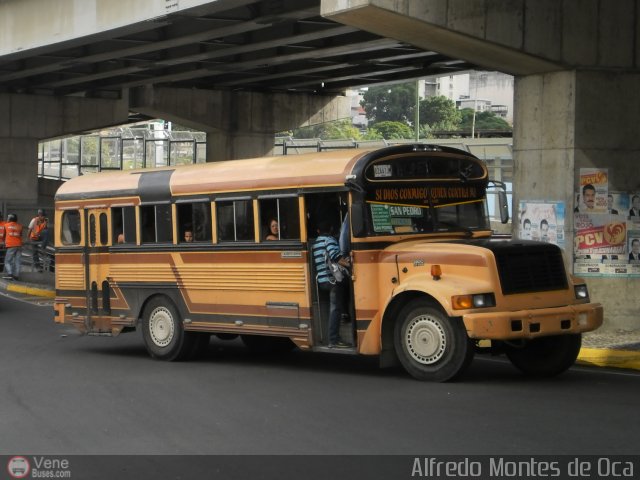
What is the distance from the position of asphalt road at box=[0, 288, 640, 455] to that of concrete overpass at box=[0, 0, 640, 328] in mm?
4645

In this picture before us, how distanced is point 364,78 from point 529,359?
81.3 feet

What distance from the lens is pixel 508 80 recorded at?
6304 inches

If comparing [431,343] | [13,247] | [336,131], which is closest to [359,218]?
[431,343]

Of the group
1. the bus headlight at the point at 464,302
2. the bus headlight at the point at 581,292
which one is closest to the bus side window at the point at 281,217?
the bus headlight at the point at 464,302

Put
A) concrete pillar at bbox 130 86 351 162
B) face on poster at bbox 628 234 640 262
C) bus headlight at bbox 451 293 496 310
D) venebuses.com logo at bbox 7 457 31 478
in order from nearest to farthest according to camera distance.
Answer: venebuses.com logo at bbox 7 457 31 478 → bus headlight at bbox 451 293 496 310 → face on poster at bbox 628 234 640 262 → concrete pillar at bbox 130 86 351 162

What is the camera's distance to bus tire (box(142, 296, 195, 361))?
→ 50.2 feet

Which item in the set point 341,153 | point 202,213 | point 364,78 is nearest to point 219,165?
point 202,213

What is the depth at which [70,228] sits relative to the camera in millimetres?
17328

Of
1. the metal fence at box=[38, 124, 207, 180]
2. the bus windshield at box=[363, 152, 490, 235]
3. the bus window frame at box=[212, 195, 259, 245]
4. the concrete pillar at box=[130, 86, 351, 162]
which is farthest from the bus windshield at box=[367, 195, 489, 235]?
the metal fence at box=[38, 124, 207, 180]

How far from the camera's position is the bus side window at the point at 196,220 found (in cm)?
1494

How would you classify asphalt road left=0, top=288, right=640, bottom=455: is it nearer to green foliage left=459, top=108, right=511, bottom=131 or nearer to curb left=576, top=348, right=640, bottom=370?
curb left=576, top=348, right=640, bottom=370

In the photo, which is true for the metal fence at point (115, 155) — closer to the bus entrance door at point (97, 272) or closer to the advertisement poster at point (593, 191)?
the bus entrance door at point (97, 272)

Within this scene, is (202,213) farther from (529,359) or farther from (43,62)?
(43,62)

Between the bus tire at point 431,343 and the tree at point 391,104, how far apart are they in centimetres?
14574
